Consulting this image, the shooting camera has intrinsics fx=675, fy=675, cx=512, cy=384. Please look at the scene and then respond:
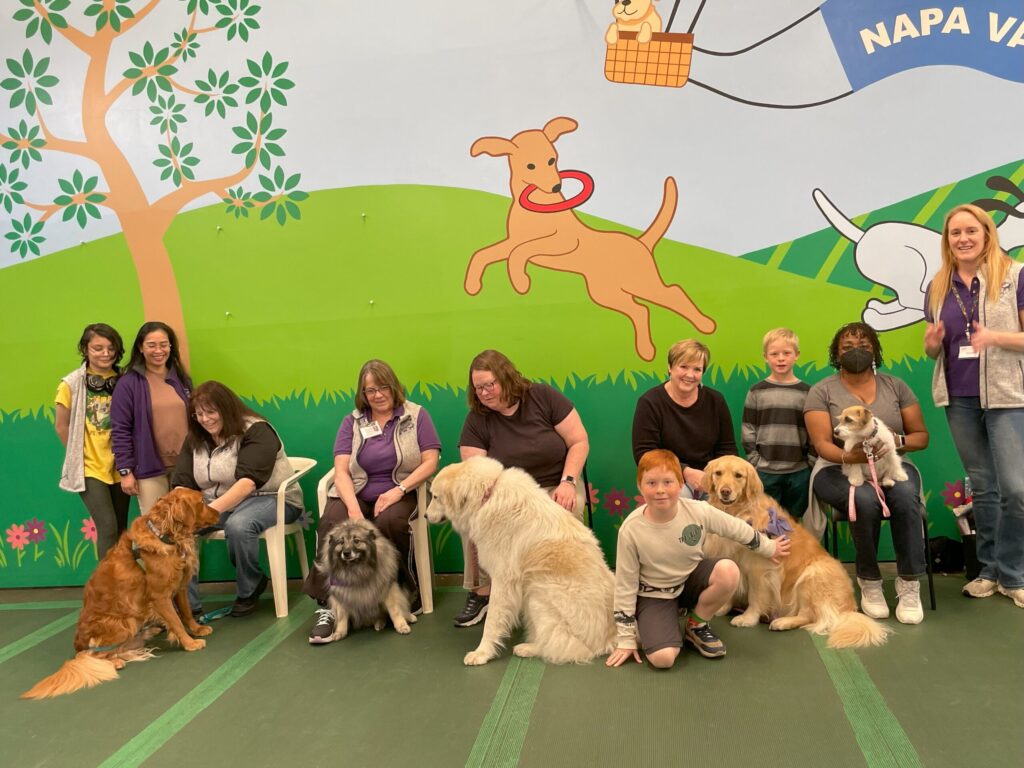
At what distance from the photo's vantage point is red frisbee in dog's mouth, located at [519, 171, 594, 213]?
4066 millimetres

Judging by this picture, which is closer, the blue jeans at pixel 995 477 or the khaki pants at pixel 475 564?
the blue jeans at pixel 995 477

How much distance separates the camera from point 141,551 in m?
3.17

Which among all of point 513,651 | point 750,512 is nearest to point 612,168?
point 750,512

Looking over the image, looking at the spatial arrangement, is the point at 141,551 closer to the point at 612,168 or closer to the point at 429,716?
the point at 429,716

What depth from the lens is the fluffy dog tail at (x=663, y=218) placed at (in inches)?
158

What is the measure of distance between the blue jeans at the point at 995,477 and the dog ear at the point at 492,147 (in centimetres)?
280

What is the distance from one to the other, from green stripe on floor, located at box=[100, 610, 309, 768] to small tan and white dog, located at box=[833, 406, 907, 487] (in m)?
2.94

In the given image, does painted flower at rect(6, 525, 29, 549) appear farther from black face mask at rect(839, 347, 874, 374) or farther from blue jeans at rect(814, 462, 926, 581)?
black face mask at rect(839, 347, 874, 374)

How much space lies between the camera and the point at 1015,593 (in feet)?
10.8

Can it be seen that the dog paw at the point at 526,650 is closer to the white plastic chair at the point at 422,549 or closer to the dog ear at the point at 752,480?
the white plastic chair at the point at 422,549

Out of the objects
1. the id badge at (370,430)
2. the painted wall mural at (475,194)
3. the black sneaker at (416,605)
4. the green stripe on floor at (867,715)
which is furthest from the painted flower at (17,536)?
the green stripe on floor at (867,715)

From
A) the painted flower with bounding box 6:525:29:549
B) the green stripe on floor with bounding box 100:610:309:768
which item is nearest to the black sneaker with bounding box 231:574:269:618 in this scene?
the green stripe on floor with bounding box 100:610:309:768

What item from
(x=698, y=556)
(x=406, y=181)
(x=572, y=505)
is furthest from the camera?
(x=406, y=181)

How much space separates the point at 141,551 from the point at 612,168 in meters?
3.25
